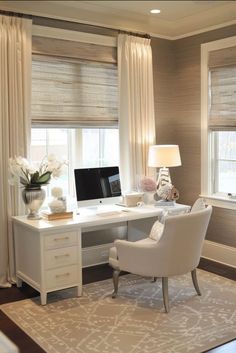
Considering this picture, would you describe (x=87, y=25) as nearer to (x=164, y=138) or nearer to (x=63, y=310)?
(x=164, y=138)

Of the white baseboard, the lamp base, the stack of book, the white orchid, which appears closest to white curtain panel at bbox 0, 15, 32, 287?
the white orchid

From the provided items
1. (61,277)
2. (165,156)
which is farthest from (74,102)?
(61,277)

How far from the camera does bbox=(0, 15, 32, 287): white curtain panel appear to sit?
4109 millimetres

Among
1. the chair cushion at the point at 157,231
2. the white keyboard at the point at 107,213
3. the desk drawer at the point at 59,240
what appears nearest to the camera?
the desk drawer at the point at 59,240

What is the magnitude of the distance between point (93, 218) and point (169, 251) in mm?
847

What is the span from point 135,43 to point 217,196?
1.99 metres

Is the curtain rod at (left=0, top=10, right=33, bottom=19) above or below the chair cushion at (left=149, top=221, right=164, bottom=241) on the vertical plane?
above

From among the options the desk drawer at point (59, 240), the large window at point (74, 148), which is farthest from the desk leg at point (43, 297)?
the large window at point (74, 148)

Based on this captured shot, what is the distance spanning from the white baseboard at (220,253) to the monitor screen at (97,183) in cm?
133

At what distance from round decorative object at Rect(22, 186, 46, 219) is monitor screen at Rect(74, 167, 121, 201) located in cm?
44

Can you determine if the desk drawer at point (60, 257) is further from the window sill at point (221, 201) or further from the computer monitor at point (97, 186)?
the window sill at point (221, 201)

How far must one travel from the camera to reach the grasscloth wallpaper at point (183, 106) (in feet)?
17.0

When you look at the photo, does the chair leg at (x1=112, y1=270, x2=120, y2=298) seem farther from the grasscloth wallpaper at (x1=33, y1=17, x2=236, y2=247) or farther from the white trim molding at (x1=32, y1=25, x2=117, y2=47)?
the white trim molding at (x1=32, y1=25, x2=117, y2=47)

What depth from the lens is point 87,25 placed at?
184 inches
